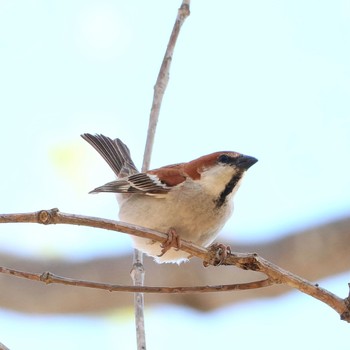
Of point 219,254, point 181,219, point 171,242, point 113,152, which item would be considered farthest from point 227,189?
point 113,152

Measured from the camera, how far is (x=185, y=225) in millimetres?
3537

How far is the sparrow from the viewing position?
3.54 meters

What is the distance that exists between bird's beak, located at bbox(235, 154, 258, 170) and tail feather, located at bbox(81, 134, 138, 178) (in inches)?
40.6

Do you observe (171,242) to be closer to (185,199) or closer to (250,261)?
(185,199)

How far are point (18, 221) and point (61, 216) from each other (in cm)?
13

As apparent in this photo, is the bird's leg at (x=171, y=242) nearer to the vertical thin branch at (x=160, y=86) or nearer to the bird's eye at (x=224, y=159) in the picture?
the vertical thin branch at (x=160, y=86)

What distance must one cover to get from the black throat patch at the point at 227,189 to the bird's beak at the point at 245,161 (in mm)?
38

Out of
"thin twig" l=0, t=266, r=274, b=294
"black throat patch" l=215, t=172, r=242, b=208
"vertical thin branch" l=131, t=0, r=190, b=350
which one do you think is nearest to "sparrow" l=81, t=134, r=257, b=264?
"black throat patch" l=215, t=172, r=242, b=208

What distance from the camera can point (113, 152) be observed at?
4.67 meters

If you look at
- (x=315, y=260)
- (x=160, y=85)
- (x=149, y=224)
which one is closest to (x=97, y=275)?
(x=315, y=260)

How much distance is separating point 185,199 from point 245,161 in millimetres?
316

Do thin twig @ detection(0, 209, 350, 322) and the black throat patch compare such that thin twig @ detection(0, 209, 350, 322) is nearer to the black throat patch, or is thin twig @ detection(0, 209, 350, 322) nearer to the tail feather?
the black throat patch

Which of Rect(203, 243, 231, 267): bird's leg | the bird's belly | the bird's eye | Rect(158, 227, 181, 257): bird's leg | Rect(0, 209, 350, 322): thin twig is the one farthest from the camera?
the bird's eye

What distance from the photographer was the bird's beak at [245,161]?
3.58 m
